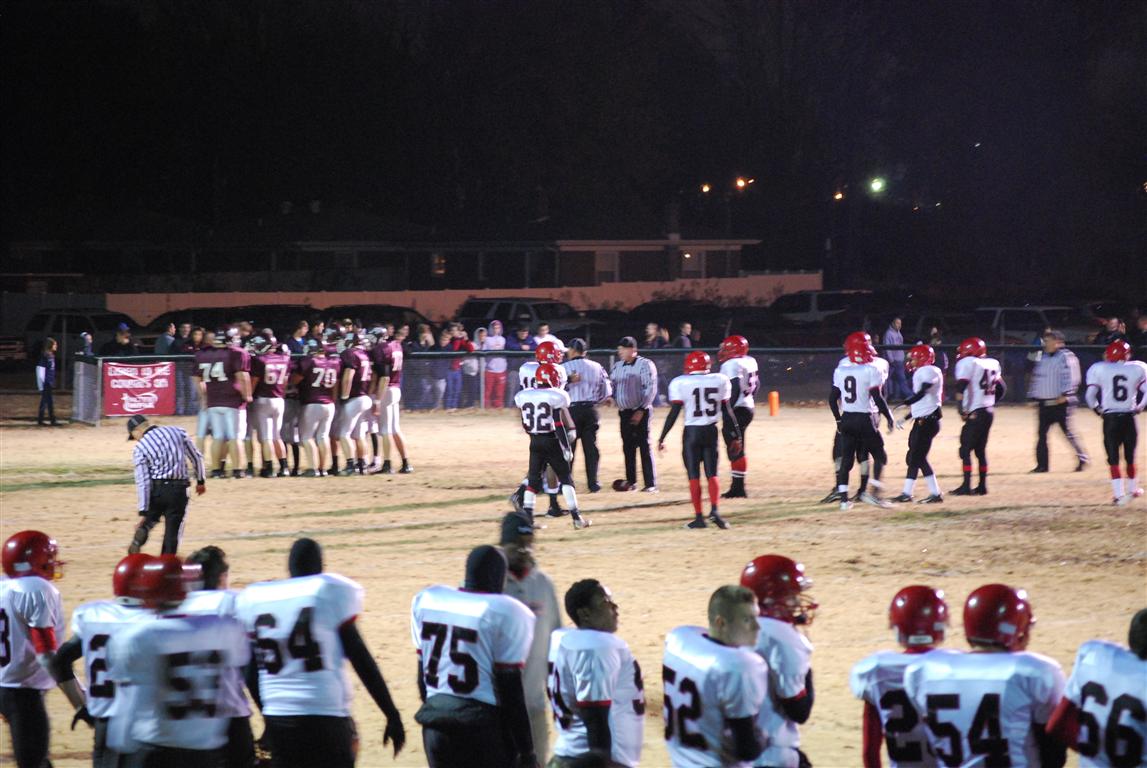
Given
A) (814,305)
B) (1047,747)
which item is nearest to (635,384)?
(1047,747)

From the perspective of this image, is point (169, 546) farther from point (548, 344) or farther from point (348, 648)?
point (348, 648)

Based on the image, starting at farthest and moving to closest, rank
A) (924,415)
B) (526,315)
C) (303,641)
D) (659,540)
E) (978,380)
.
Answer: (526,315)
(978,380)
(924,415)
(659,540)
(303,641)

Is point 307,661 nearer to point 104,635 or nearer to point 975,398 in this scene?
point 104,635

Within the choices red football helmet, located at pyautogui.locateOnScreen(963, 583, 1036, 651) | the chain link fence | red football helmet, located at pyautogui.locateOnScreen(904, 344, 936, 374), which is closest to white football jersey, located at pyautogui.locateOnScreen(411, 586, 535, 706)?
red football helmet, located at pyautogui.locateOnScreen(963, 583, 1036, 651)

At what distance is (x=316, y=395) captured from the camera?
19.8 metres

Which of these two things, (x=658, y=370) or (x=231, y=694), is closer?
(x=231, y=694)

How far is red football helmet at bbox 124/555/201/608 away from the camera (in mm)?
5551

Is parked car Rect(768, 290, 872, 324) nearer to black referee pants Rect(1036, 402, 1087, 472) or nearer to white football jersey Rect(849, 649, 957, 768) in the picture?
black referee pants Rect(1036, 402, 1087, 472)

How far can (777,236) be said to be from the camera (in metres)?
78.4

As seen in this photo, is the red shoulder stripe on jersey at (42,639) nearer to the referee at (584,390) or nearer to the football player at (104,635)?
the football player at (104,635)

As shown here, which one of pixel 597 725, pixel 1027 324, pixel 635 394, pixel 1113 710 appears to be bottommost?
pixel 597 725

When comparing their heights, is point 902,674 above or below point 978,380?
below

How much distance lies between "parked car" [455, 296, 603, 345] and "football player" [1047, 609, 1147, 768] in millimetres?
34043

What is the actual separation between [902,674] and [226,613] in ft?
9.93
